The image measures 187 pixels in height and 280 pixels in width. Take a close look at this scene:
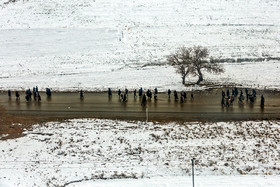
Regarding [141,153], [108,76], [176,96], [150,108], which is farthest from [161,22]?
[141,153]

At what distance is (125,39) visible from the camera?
48812 mm

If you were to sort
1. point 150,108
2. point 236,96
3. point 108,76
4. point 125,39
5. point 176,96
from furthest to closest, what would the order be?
point 125,39 → point 108,76 → point 236,96 → point 176,96 → point 150,108

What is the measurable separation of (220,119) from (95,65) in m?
22.3

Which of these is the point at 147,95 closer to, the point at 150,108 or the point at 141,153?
the point at 150,108

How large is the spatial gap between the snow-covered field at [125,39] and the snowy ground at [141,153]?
10.7 m

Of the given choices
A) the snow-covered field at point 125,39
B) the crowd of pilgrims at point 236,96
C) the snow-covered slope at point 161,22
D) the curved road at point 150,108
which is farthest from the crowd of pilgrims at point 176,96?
the snow-covered slope at point 161,22

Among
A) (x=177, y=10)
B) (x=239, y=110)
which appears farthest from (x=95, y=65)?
(x=177, y=10)

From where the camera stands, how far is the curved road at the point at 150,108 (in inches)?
967

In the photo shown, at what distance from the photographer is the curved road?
2456 cm

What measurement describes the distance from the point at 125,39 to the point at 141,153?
32542 millimetres

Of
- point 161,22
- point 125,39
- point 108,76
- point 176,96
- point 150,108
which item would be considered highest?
point 161,22

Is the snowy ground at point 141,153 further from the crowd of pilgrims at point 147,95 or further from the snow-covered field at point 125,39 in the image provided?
the snow-covered field at point 125,39

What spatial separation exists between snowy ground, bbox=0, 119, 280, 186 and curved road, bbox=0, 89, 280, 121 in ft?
4.97

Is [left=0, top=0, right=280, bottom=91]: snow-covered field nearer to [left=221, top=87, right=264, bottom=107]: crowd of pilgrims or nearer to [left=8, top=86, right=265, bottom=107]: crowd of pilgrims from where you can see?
[left=8, top=86, right=265, bottom=107]: crowd of pilgrims
